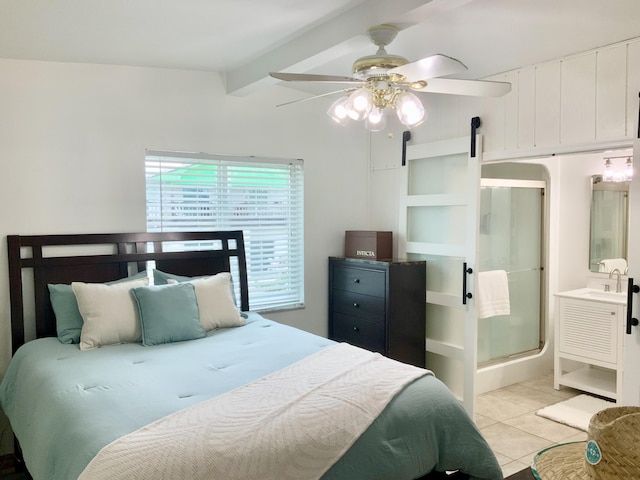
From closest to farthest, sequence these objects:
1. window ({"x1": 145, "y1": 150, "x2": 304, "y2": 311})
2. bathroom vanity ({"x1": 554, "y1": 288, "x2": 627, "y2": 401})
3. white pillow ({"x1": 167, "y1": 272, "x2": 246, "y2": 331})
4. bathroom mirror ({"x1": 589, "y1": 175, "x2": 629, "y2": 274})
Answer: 1. white pillow ({"x1": 167, "y1": 272, "x2": 246, "y2": 331})
2. window ({"x1": 145, "y1": 150, "x2": 304, "y2": 311})
3. bathroom vanity ({"x1": 554, "y1": 288, "x2": 627, "y2": 401})
4. bathroom mirror ({"x1": 589, "y1": 175, "x2": 629, "y2": 274})

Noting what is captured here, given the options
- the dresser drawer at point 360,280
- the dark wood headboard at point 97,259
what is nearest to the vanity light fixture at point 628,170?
the dresser drawer at point 360,280

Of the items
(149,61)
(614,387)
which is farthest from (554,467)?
(614,387)

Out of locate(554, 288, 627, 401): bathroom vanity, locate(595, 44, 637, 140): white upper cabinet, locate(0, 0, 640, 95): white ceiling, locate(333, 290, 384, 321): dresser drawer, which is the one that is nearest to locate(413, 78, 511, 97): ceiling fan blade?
locate(0, 0, 640, 95): white ceiling

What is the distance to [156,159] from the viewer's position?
369 cm

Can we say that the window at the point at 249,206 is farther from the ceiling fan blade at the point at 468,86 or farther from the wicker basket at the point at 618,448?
the wicker basket at the point at 618,448

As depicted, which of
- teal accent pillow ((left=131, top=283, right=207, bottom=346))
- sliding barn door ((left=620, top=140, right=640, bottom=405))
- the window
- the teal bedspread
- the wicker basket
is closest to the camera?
the wicker basket

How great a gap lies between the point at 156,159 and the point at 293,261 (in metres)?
1.43

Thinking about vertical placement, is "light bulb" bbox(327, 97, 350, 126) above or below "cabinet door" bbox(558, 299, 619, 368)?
above

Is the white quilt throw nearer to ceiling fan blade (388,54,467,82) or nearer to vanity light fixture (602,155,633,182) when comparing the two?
ceiling fan blade (388,54,467,82)

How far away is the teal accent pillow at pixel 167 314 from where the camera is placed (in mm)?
2992

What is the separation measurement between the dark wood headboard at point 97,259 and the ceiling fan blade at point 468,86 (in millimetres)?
2107

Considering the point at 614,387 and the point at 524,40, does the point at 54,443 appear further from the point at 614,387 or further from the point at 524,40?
the point at 614,387

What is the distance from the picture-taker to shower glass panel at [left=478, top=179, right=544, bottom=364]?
4574 mm

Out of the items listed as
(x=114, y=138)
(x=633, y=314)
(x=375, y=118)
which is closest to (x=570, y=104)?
(x=633, y=314)
